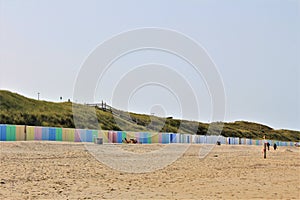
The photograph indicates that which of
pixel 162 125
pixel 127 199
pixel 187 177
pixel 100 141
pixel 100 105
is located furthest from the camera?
pixel 100 105

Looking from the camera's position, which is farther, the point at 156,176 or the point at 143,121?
the point at 143,121

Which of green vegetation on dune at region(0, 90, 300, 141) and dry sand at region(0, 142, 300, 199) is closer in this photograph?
dry sand at region(0, 142, 300, 199)

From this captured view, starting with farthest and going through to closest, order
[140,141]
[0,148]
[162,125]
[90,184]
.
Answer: [162,125]
[140,141]
[0,148]
[90,184]

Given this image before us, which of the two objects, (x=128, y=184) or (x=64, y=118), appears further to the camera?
(x=64, y=118)

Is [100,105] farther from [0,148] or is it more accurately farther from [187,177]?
[187,177]

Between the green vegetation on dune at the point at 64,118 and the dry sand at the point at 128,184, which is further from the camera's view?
the green vegetation on dune at the point at 64,118

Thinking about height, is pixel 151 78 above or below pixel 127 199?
above

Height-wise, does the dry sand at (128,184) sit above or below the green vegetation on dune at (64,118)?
below

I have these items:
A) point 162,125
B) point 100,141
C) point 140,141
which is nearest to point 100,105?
point 162,125

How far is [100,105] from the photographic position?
73.5m

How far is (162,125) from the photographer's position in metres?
66.1

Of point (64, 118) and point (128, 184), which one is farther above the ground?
point (64, 118)

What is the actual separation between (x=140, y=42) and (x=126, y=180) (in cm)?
571

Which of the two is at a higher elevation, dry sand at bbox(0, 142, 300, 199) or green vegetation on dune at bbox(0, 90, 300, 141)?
green vegetation on dune at bbox(0, 90, 300, 141)
